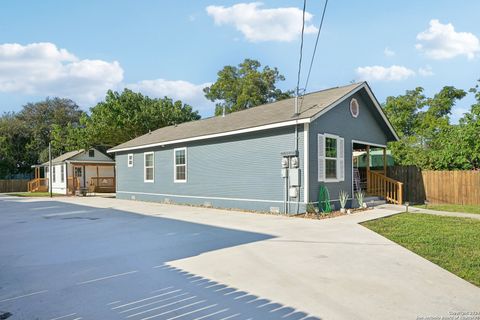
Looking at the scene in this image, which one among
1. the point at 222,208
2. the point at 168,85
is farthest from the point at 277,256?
the point at 168,85

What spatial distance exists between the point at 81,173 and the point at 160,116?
827 cm

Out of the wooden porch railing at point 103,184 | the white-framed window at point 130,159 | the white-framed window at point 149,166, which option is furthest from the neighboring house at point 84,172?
the white-framed window at point 149,166

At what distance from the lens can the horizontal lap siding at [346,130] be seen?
39.1 feet

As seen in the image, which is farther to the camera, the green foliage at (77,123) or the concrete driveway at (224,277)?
the green foliage at (77,123)

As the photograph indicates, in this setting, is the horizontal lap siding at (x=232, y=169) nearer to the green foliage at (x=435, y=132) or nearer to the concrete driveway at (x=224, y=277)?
the concrete driveway at (x=224, y=277)

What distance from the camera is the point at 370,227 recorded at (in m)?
9.14

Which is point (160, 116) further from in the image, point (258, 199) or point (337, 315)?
point (337, 315)

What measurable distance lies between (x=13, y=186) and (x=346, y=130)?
116ft

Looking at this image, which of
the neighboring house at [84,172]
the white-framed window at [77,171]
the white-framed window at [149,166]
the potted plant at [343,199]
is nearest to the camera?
the potted plant at [343,199]

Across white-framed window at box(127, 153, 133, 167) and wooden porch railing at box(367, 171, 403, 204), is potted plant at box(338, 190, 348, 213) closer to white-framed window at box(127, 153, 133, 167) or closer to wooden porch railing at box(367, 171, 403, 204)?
wooden porch railing at box(367, 171, 403, 204)

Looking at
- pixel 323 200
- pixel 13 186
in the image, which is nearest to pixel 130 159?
pixel 323 200

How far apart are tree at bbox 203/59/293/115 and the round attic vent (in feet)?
75.3

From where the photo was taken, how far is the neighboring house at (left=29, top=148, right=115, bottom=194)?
2872 centimetres

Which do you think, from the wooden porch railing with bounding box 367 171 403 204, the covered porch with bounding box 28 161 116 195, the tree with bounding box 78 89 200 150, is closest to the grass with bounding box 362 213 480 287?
the wooden porch railing with bounding box 367 171 403 204
